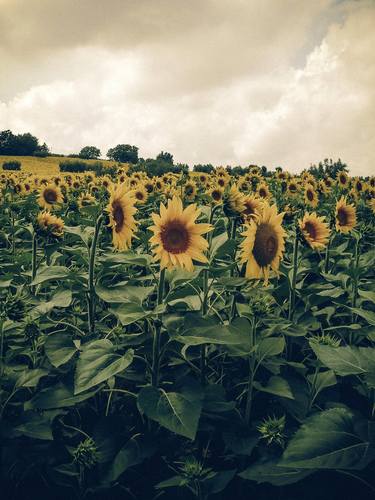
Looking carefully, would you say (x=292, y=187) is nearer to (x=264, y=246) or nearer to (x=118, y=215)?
(x=264, y=246)

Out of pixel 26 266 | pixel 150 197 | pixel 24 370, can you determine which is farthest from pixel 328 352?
pixel 150 197

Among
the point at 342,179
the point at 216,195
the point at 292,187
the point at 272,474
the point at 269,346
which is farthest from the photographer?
the point at 342,179

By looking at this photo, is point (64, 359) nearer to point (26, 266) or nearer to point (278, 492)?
point (278, 492)

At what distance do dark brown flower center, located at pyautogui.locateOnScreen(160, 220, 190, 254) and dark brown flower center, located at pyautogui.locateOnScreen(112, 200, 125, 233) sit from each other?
427 mm

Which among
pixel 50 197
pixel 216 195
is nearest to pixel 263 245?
pixel 216 195

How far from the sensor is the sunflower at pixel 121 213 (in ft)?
9.25

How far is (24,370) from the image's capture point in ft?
8.60

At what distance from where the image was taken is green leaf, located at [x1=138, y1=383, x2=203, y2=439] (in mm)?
1923

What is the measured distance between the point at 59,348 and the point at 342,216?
10.9 feet

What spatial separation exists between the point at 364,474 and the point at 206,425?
76cm

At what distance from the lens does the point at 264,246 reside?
2.90m

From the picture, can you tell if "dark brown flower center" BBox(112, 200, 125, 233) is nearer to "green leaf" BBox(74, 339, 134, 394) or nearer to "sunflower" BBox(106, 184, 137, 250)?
"sunflower" BBox(106, 184, 137, 250)

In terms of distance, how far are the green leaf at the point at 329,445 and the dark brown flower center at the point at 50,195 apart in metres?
6.10

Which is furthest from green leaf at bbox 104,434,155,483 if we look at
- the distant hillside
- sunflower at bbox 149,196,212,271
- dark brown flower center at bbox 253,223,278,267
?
the distant hillside
